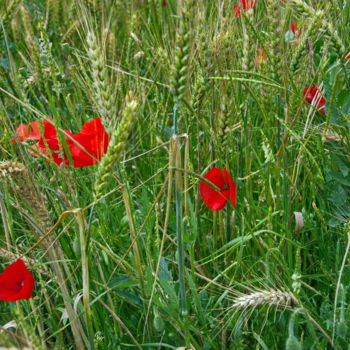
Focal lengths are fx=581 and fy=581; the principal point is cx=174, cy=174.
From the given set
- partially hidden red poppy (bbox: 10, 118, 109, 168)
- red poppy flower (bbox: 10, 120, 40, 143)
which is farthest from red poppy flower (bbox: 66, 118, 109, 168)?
red poppy flower (bbox: 10, 120, 40, 143)

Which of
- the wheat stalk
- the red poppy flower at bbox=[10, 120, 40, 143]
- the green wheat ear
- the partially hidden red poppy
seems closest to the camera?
the green wheat ear

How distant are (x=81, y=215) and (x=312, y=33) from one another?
646 mm

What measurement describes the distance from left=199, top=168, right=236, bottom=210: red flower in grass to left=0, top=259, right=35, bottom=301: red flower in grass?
0.38 m

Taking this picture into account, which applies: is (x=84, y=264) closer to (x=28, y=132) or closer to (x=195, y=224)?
(x=195, y=224)

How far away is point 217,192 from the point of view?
4.03 ft

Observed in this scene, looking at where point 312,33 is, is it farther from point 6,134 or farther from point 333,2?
point 6,134

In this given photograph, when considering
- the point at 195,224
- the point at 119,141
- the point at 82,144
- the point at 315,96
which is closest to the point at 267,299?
the point at 195,224

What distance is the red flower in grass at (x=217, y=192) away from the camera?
121 centimetres

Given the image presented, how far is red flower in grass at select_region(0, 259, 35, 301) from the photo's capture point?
1080mm

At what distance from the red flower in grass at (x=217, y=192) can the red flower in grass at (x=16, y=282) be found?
0.38 m

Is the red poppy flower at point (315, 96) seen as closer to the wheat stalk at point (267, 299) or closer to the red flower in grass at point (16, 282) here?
the wheat stalk at point (267, 299)

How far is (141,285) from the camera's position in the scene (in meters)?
1.13

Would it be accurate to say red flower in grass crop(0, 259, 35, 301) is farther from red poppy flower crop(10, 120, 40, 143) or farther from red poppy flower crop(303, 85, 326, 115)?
red poppy flower crop(303, 85, 326, 115)

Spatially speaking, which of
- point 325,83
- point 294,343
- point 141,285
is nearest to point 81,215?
point 141,285
